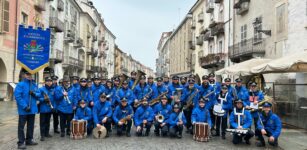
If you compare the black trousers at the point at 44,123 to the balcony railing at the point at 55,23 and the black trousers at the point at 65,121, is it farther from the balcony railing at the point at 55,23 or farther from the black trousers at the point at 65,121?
the balcony railing at the point at 55,23

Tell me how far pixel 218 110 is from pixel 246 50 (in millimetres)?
13442

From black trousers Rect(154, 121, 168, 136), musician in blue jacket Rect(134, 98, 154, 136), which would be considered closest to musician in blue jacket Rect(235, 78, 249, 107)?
black trousers Rect(154, 121, 168, 136)

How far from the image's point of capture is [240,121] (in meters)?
9.08

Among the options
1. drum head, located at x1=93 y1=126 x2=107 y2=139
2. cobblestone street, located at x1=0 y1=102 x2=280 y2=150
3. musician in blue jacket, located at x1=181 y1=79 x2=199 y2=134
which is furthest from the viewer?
musician in blue jacket, located at x1=181 y1=79 x2=199 y2=134

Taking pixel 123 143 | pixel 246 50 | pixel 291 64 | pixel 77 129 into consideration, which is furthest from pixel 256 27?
pixel 77 129

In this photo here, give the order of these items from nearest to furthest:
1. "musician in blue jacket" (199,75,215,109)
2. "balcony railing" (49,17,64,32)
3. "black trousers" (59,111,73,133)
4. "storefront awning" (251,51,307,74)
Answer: "black trousers" (59,111,73,133)
"storefront awning" (251,51,307,74)
"musician in blue jacket" (199,75,215,109)
"balcony railing" (49,17,64,32)

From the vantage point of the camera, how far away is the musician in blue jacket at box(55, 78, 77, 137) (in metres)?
9.65

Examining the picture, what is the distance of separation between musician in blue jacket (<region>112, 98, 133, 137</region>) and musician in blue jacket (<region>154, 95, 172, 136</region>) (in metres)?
0.89

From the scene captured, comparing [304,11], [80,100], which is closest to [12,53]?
[80,100]

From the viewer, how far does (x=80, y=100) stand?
10.2m

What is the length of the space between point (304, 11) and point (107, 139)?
12.3m

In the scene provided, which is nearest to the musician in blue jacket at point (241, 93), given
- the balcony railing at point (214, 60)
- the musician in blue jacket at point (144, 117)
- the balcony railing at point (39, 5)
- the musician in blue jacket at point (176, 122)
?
the musician in blue jacket at point (176, 122)

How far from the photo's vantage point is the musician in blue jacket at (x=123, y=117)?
9.88 meters

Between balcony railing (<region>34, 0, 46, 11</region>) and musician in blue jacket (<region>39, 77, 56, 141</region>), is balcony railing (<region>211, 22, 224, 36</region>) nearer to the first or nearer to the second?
balcony railing (<region>34, 0, 46, 11</region>)
